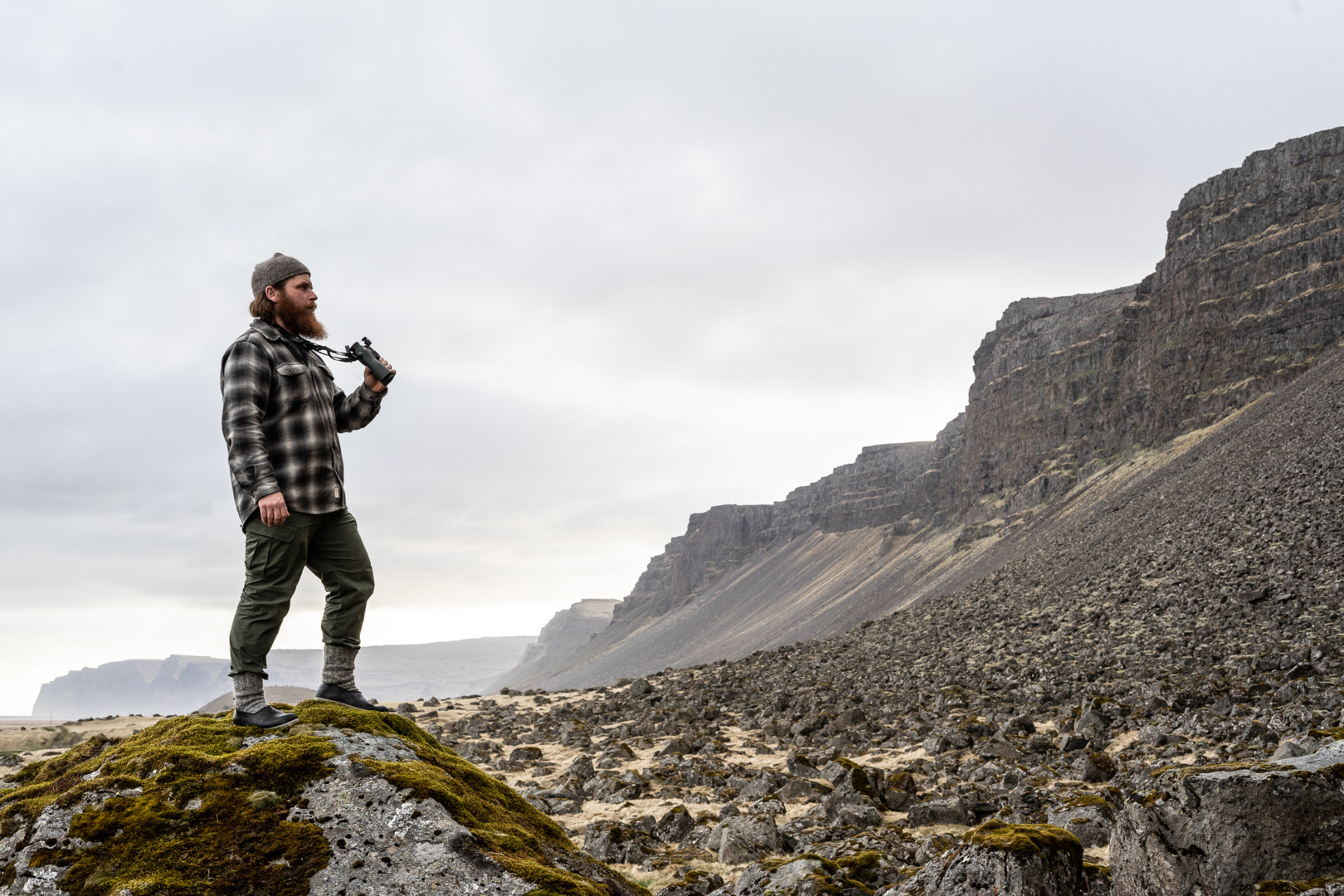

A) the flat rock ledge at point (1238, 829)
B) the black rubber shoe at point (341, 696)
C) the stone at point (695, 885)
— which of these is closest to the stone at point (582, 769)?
the stone at point (695, 885)

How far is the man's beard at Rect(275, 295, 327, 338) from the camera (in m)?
5.37

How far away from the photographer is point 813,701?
27.3m

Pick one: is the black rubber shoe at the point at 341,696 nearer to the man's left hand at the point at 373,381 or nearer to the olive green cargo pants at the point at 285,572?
the olive green cargo pants at the point at 285,572

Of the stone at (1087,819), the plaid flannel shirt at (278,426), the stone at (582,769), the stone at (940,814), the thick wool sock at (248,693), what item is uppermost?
the plaid flannel shirt at (278,426)

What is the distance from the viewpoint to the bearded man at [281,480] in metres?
4.86

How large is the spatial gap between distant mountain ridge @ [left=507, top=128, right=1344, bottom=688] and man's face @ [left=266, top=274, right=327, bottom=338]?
296 ft

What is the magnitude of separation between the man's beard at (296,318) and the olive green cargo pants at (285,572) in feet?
4.10

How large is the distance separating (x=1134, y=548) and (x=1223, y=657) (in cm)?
2321

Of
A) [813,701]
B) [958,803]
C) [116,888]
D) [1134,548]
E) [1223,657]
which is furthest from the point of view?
[1134,548]

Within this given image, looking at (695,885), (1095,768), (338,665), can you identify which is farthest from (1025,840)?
(1095,768)

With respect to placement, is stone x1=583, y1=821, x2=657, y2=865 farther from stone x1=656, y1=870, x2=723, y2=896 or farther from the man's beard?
the man's beard

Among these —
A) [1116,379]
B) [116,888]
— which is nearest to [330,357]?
[116,888]

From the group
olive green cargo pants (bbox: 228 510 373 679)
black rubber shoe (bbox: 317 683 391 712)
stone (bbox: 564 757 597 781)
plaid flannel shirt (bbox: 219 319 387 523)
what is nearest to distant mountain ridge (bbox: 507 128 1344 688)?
stone (bbox: 564 757 597 781)

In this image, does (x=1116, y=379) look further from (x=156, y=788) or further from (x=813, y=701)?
(x=156, y=788)
